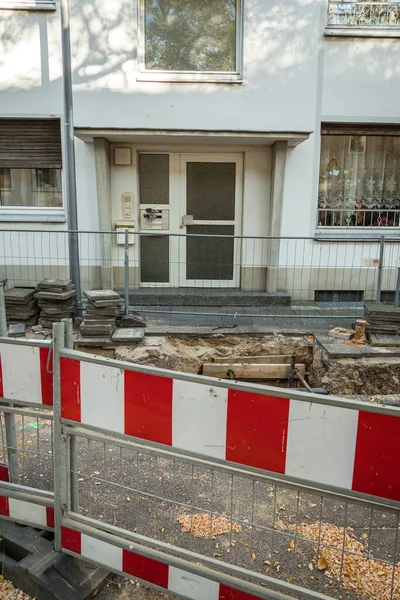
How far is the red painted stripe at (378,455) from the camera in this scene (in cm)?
171

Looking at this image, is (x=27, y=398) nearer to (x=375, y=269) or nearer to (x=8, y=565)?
(x=8, y=565)

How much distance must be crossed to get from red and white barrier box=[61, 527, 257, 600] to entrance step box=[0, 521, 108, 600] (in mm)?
90

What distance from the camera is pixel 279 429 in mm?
1855

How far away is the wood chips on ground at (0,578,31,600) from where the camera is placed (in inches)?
90.1

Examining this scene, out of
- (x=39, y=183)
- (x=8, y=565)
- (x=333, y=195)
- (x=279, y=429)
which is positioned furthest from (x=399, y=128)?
(x=8, y=565)

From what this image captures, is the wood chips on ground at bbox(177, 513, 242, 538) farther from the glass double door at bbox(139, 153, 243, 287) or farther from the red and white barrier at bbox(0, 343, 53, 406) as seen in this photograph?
the glass double door at bbox(139, 153, 243, 287)

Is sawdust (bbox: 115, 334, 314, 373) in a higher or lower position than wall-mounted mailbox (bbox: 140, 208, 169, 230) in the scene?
lower

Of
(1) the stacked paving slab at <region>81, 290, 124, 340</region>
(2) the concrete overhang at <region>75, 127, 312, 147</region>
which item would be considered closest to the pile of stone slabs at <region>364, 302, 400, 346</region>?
(2) the concrete overhang at <region>75, 127, 312, 147</region>

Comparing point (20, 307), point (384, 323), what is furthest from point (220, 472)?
point (20, 307)

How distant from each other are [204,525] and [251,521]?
37 cm

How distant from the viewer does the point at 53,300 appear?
657 centimetres

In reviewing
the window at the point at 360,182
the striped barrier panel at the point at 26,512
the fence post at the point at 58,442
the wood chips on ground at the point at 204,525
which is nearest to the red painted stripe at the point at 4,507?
the striped barrier panel at the point at 26,512

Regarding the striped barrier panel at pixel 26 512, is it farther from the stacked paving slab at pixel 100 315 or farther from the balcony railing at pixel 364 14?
the balcony railing at pixel 364 14

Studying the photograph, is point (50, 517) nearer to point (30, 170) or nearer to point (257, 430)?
point (257, 430)
